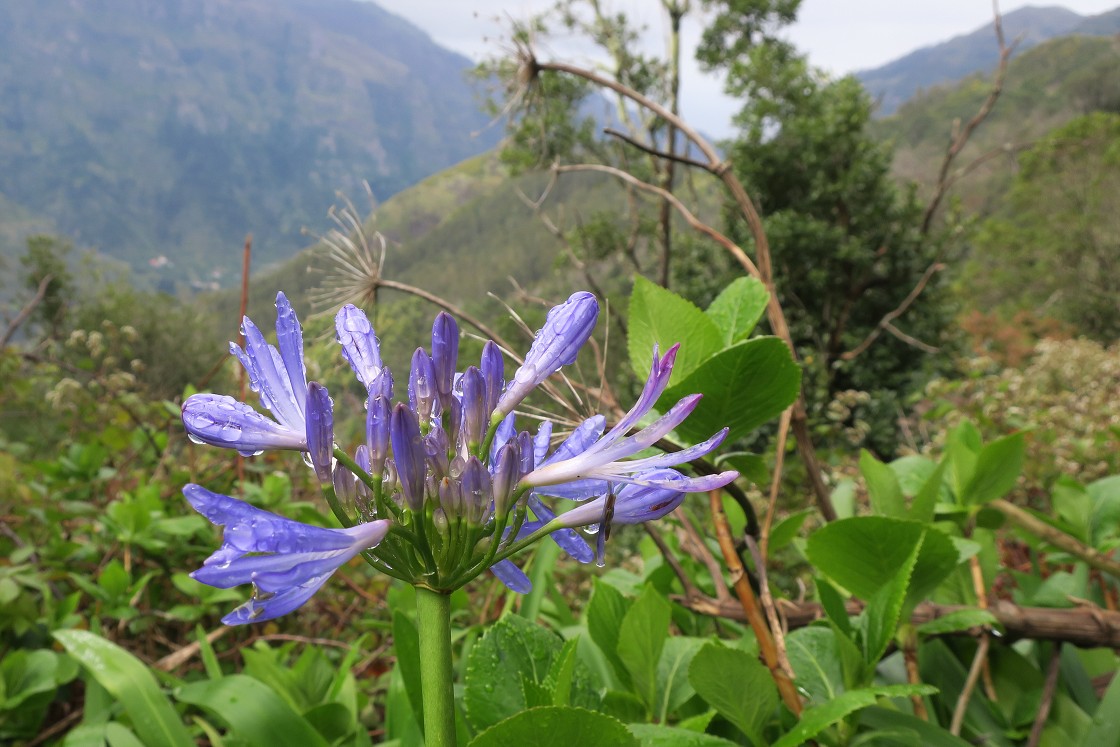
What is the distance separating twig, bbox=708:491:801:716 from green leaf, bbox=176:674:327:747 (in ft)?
1.96

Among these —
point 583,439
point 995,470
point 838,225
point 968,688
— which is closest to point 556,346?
point 583,439

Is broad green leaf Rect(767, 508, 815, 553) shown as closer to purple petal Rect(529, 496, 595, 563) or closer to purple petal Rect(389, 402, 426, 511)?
purple petal Rect(529, 496, 595, 563)

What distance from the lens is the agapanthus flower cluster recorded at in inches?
20.2

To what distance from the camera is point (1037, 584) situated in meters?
1.38

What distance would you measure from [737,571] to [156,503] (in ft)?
6.30

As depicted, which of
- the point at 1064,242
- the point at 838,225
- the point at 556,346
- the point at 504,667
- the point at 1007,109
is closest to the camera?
the point at 556,346

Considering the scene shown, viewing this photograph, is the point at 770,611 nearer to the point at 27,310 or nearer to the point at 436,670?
the point at 436,670

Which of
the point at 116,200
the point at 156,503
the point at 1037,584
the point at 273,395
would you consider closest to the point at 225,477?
the point at 156,503

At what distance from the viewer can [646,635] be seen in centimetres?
91

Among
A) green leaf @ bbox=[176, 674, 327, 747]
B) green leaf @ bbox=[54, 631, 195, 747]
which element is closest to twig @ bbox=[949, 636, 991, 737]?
green leaf @ bbox=[176, 674, 327, 747]

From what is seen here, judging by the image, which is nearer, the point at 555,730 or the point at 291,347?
the point at 555,730

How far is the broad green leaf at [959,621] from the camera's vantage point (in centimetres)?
90

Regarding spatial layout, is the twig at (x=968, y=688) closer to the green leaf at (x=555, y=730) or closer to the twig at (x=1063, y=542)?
the twig at (x=1063, y=542)

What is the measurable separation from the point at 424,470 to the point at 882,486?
911 millimetres
